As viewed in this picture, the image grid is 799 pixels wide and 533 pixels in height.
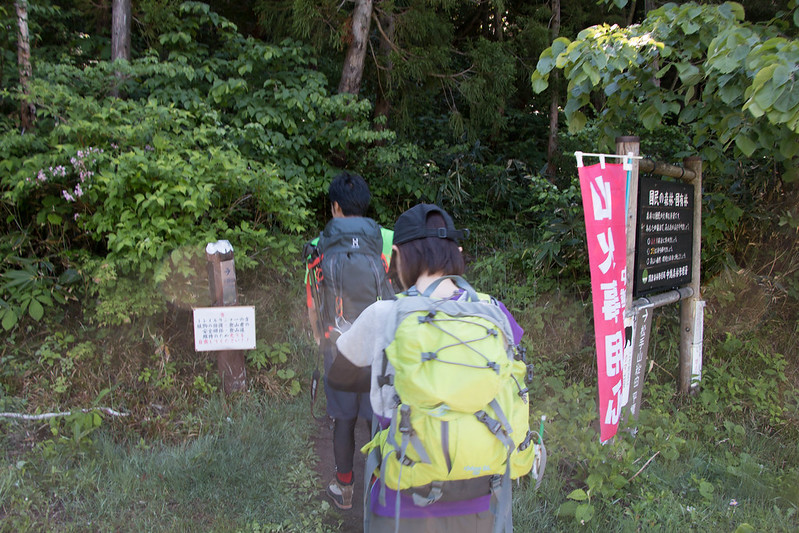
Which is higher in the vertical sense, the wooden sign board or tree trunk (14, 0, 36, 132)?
tree trunk (14, 0, 36, 132)

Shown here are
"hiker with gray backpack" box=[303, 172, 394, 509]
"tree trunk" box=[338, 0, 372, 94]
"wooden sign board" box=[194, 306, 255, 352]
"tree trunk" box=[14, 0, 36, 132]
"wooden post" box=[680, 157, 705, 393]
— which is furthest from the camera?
"tree trunk" box=[338, 0, 372, 94]

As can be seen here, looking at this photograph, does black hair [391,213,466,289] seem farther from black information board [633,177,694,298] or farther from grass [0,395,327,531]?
black information board [633,177,694,298]

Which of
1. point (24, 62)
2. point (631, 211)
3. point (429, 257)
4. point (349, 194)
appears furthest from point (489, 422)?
point (24, 62)

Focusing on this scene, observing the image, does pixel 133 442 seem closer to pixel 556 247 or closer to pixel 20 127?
pixel 20 127

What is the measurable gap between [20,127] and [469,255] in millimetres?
4741

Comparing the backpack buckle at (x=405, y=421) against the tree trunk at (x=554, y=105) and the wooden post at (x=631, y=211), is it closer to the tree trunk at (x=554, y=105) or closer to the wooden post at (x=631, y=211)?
the wooden post at (x=631, y=211)

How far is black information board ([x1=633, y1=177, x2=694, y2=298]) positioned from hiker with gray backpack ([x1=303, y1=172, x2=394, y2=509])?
5.57 feet

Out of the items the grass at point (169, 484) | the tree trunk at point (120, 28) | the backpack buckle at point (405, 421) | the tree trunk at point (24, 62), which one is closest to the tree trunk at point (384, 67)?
the tree trunk at point (120, 28)

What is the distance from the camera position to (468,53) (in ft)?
22.2

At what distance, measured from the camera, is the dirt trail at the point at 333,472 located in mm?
2979

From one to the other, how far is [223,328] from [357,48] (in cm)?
372

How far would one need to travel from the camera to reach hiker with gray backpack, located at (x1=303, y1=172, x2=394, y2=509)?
2678 millimetres

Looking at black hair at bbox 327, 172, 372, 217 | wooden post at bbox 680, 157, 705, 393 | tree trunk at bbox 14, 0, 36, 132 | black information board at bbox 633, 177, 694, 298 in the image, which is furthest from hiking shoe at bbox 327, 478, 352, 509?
tree trunk at bbox 14, 0, 36, 132

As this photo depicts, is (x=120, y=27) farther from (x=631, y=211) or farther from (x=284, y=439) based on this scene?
(x=631, y=211)
